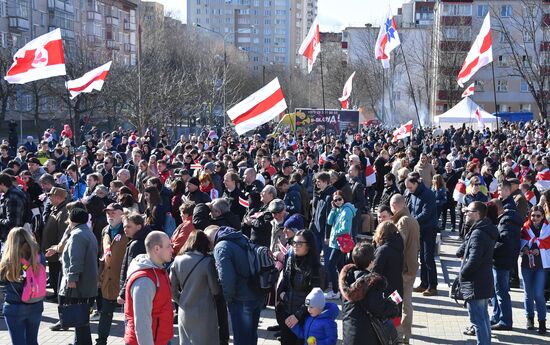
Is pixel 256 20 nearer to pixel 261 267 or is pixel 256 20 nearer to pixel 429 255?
pixel 429 255

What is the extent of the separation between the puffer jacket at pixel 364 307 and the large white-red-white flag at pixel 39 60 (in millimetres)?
10981

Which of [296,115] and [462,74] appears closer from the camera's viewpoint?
[462,74]

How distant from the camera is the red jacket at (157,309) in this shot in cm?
578

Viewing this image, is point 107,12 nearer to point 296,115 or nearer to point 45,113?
point 45,113

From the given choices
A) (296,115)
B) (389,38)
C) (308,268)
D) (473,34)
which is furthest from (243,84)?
(308,268)

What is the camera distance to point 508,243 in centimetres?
884

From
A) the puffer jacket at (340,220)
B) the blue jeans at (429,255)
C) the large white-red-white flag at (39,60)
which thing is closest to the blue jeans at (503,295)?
the blue jeans at (429,255)

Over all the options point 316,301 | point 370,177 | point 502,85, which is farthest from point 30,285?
point 502,85

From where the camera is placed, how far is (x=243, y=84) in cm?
7306

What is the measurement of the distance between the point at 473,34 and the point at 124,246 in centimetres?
6511

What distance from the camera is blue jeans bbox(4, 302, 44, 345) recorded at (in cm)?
691

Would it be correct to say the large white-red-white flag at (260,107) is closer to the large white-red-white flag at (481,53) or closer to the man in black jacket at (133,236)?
the large white-red-white flag at (481,53)

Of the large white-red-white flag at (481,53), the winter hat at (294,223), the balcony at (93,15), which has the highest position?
the balcony at (93,15)

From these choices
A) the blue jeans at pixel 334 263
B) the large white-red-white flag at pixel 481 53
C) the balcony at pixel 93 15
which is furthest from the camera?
the balcony at pixel 93 15
